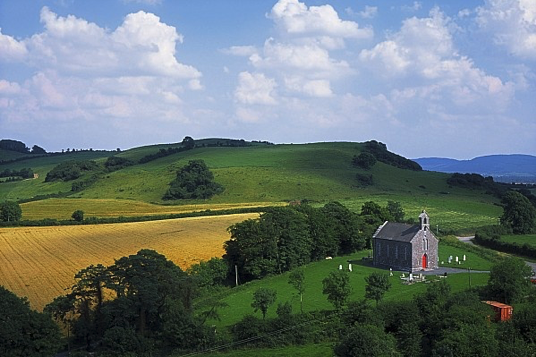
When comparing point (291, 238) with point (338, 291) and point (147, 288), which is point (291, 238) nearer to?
point (338, 291)

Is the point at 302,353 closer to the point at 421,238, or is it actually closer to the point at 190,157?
the point at 421,238

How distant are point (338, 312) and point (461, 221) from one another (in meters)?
64.4

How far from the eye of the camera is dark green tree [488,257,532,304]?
4991 cm

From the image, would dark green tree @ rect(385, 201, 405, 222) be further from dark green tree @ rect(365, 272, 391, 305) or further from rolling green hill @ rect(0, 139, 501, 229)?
dark green tree @ rect(365, 272, 391, 305)

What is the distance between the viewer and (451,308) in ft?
140

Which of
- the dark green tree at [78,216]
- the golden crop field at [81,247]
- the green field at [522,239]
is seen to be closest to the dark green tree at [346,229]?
the golden crop field at [81,247]

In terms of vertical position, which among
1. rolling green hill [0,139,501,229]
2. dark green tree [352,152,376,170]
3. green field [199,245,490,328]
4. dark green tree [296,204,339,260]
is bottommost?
green field [199,245,490,328]

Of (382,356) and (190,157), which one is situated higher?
(190,157)

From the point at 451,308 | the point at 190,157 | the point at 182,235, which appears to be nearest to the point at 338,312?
the point at 451,308

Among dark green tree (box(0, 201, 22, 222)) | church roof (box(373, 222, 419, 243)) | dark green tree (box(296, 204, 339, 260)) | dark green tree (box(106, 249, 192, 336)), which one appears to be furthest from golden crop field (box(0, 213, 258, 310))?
church roof (box(373, 222, 419, 243))

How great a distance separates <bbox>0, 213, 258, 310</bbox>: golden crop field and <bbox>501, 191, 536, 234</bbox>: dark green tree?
41.1 metres

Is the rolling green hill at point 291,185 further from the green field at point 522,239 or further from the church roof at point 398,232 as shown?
the church roof at point 398,232

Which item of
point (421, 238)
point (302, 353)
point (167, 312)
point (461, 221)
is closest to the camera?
point (302, 353)

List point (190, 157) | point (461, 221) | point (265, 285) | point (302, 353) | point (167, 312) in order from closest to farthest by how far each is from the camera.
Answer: point (302, 353)
point (167, 312)
point (265, 285)
point (461, 221)
point (190, 157)
